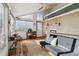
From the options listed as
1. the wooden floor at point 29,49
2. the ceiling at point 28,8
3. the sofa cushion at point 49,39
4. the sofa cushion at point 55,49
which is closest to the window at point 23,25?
the ceiling at point 28,8

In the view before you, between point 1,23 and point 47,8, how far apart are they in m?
0.98

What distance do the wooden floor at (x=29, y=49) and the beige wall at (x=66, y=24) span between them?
16.2 inches

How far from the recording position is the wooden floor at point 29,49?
2615mm

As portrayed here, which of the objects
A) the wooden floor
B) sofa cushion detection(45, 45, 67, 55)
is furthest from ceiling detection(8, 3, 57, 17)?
sofa cushion detection(45, 45, 67, 55)

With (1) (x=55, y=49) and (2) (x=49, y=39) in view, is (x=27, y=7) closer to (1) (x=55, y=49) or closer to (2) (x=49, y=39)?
(2) (x=49, y=39)

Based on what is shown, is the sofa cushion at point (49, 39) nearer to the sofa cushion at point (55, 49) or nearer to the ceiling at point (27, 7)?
the sofa cushion at point (55, 49)

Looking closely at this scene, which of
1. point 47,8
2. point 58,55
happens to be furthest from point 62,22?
point 58,55

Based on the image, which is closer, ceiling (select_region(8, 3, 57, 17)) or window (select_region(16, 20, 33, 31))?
ceiling (select_region(8, 3, 57, 17))

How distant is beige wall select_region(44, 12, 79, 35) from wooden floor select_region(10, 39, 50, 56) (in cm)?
41

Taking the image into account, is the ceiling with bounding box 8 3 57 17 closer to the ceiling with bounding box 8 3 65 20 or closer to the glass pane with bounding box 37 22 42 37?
the ceiling with bounding box 8 3 65 20

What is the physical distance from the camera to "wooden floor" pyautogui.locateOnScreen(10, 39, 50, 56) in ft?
8.58

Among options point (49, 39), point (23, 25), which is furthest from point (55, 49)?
point (23, 25)

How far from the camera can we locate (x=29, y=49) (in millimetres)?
2670

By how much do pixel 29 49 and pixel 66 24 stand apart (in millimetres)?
960
